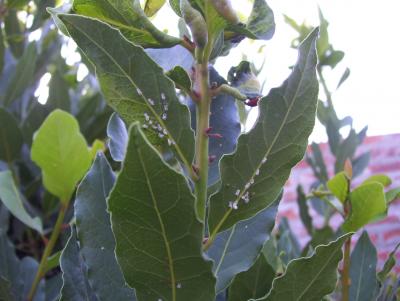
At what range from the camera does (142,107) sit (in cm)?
67

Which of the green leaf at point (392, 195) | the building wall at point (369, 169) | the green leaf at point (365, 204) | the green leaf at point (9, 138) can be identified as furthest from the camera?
the building wall at point (369, 169)

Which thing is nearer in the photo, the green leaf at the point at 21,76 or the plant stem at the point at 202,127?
the plant stem at the point at 202,127

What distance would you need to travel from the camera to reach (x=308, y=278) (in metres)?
0.64

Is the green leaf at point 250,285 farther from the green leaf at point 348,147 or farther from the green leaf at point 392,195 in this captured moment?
the green leaf at point 348,147

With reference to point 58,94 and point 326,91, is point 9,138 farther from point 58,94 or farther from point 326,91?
point 326,91

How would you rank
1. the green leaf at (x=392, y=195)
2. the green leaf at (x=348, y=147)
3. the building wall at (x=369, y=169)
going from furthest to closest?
the building wall at (x=369, y=169)
the green leaf at (x=348, y=147)
the green leaf at (x=392, y=195)

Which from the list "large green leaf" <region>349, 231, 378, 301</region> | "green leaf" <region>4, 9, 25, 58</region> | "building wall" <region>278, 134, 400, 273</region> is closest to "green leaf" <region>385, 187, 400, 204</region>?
"large green leaf" <region>349, 231, 378, 301</region>

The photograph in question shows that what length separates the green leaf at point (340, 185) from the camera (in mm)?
983

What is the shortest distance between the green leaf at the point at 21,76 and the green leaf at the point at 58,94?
0.07 m

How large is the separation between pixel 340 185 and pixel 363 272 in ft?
0.61

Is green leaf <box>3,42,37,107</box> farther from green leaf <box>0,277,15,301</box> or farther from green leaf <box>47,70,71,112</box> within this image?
green leaf <box>0,277,15,301</box>

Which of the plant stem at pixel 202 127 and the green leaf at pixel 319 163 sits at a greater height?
the plant stem at pixel 202 127

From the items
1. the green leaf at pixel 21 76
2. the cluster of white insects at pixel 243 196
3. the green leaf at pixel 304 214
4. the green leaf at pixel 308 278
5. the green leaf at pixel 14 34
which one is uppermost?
the green leaf at pixel 14 34

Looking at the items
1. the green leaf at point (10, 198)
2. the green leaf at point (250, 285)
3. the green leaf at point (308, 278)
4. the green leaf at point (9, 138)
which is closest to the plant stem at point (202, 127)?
the green leaf at point (308, 278)
